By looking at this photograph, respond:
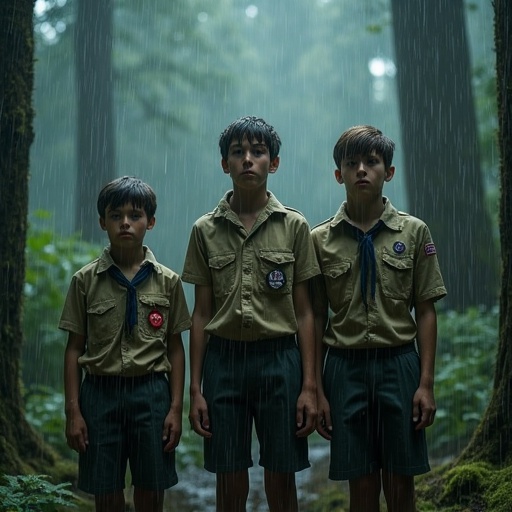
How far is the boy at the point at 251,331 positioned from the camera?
12.2 feet

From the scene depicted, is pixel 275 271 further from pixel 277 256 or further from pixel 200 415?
pixel 200 415

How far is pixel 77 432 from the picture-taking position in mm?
3715

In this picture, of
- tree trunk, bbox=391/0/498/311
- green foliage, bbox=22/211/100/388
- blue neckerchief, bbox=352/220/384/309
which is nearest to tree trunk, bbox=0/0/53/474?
blue neckerchief, bbox=352/220/384/309

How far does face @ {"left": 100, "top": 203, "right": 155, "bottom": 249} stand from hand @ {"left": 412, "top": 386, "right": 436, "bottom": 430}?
5.88 ft

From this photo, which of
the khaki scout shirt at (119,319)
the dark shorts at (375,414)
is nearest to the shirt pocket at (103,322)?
the khaki scout shirt at (119,319)

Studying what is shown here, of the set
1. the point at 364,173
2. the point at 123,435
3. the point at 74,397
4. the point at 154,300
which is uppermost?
the point at 364,173

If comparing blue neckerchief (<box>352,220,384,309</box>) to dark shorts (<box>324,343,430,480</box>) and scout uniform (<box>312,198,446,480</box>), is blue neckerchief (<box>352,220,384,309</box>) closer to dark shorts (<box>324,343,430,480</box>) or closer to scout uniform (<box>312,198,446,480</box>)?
scout uniform (<box>312,198,446,480</box>)

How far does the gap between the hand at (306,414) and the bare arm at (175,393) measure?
2.18 ft

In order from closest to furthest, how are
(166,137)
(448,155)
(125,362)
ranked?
(125,362)
(448,155)
(166,137)

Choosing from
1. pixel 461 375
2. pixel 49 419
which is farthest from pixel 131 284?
pixel 461 375

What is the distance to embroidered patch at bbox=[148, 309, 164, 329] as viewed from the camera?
3.87 metres

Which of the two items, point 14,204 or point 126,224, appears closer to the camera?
point 126,224

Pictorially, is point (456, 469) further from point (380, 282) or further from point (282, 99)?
point (282, 99)

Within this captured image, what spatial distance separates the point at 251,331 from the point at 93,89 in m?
11.2
